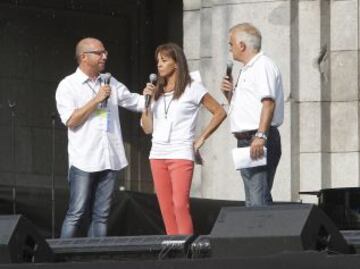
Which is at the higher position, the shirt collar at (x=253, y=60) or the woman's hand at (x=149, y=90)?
the shirt collar at (x=253, y=60)

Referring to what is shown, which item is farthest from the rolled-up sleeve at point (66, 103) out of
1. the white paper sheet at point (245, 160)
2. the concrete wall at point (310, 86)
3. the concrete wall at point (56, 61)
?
the concrete wall at point (56, 61)

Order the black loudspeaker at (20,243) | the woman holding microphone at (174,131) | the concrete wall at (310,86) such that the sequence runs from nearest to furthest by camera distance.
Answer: the black loudspeaker at (20,243) → the woman holding microphone at (174,131) → the concrete wall at (310,86)

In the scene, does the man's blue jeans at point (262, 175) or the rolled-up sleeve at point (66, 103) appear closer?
the man's blue jeans at point (262, 175)

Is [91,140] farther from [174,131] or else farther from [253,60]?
[253,60]

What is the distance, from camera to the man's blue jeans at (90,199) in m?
9.73

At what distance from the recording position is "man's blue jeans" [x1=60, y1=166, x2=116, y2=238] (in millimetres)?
9727

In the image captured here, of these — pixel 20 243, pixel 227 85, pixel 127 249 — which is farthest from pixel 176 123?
pixel 20 243

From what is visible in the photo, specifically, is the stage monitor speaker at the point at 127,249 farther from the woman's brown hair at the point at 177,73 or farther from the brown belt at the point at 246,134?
the woman's brown hair at the point at 177,73

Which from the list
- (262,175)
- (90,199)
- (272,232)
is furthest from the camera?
(90,199)

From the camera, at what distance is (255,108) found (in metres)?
9.13

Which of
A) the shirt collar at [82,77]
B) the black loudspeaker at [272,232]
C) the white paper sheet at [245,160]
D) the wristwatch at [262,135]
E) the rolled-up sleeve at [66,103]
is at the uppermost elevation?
the shirt collar at [82,77]

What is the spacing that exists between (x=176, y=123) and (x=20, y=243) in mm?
3369

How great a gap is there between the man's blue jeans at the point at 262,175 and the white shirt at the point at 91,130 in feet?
3.60

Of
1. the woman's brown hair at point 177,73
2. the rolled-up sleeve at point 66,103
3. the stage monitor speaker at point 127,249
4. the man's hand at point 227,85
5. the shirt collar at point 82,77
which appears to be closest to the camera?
the stage monitor speaker at point 127,249
